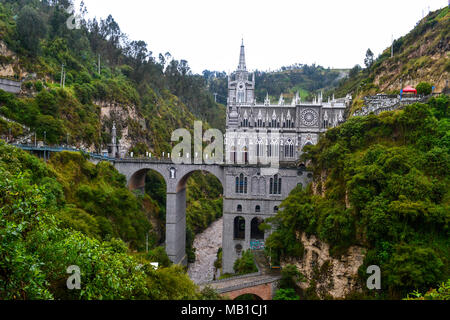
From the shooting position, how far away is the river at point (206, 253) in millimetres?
46312

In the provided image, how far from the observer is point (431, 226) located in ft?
78.1

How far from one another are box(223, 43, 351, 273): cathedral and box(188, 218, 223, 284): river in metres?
3.84

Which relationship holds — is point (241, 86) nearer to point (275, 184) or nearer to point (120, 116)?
point (120, 116)

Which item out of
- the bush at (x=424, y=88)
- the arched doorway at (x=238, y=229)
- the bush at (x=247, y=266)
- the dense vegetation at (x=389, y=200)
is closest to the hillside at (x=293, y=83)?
the arched doorway at (x=238, y=229)

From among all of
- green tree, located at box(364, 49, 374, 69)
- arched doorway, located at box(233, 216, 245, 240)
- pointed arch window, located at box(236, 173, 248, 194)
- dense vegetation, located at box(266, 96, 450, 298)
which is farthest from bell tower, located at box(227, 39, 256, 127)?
green tree, located at box(364, 49, 374, 69)

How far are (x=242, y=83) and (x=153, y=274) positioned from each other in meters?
50.3

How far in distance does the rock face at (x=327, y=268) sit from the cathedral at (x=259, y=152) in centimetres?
1117

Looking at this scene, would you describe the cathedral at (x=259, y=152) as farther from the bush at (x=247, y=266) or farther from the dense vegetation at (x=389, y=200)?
the dense vegetation at (x=389, y=200)

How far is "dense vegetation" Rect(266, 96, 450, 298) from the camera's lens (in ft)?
75.4

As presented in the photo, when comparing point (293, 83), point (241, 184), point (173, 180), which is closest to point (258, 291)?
point (241, 184)

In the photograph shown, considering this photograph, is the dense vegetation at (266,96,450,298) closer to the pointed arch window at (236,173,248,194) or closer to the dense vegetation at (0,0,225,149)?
the pointed arch window at (236,173,248,194)

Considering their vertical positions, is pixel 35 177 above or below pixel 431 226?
above
